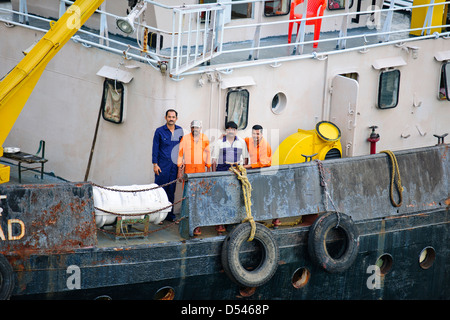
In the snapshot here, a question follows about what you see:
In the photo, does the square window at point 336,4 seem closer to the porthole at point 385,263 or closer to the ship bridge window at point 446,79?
the ship bridge window at point 446,79

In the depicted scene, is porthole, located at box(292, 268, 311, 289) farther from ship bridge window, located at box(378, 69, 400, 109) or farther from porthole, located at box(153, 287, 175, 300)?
ship bridge window, located at box(378, 69, 400, 109)

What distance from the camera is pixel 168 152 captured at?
10.7 m

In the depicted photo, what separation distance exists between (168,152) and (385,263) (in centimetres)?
332

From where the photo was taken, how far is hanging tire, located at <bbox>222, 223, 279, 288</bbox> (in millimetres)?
10102

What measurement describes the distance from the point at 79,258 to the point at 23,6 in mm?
4042

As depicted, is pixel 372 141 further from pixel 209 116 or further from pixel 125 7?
pixel 125 7

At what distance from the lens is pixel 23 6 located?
465 inches

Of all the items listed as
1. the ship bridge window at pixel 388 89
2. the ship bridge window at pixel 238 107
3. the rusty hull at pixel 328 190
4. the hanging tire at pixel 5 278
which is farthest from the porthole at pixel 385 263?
the hanging tire at pixel 5 278

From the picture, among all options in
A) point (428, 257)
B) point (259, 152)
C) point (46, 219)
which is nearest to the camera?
point (46, 219)

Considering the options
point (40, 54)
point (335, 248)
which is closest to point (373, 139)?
point (335, 248)

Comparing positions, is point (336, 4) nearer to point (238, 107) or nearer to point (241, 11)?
point (241, 11)

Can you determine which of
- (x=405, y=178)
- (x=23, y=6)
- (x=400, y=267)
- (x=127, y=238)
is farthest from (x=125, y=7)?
(x=400, y=267)

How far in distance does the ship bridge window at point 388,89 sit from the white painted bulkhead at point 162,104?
0.31 ft

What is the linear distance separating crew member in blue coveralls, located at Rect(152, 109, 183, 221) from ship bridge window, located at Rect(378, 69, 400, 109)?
3.30 metres
